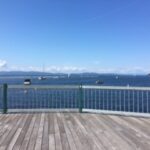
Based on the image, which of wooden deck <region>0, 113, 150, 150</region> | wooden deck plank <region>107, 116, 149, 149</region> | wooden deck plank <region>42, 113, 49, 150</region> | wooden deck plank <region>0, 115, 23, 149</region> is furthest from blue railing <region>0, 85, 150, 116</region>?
wooden deck plank <region>42, 113, 49, 150</region>

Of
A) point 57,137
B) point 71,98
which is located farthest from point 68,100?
point 57,137

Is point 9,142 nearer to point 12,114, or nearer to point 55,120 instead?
point 55,120

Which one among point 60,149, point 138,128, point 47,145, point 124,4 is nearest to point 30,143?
point 47,145

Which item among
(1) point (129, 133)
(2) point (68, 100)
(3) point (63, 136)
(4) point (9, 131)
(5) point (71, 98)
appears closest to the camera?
(3) point (63, 136)

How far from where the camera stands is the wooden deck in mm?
Result: 3631

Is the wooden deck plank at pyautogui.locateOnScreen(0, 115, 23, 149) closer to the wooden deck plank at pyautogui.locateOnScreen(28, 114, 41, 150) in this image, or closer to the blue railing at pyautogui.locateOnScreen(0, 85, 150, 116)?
the wooden deck plank at pyautogui.locateOnScreen(28, 114, 41, 150)

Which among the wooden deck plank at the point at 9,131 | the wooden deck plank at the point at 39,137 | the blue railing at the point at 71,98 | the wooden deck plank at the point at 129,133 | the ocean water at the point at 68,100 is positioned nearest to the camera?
the wooden deck plank at the point at 39,137

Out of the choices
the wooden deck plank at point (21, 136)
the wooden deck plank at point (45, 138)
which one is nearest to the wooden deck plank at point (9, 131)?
the wooden deck plank at point (21, 136)

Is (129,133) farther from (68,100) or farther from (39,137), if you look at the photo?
(68,100)

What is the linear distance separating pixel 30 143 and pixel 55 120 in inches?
73.0

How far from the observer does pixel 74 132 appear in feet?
14.5

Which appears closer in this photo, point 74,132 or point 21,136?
point 21,136

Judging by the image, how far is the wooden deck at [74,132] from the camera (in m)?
Result: 3.63

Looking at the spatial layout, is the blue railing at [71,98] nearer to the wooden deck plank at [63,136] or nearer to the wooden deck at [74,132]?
the wooden deck at [74,132]
